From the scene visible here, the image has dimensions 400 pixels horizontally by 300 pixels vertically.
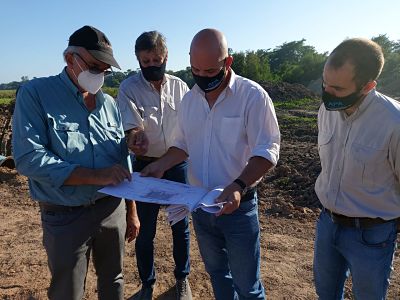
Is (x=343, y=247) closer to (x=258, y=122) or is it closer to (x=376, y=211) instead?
(x=376, y=211)

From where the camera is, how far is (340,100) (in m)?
2.19

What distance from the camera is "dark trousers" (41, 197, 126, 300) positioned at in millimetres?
2402

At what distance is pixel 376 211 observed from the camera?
7.27 feet

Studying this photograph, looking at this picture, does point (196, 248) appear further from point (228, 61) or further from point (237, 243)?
point (228, 61)

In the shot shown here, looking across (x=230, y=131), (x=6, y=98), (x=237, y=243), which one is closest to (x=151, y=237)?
(x=237, y=243)

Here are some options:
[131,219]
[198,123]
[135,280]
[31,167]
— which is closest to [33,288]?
[135,280]

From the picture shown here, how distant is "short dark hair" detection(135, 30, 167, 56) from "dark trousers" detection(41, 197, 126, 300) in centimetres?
126

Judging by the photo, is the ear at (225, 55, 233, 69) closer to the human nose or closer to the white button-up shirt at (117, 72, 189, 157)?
the human nose

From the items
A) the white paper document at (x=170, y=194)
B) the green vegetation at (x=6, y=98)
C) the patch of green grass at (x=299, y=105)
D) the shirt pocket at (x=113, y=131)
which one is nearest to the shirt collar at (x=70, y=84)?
the shirt pocket at (x=113, y=131)

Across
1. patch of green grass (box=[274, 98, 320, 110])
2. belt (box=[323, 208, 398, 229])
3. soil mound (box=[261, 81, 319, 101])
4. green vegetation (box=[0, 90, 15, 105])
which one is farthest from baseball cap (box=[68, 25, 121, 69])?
soil mound (box=[261, 81, 319, 101])

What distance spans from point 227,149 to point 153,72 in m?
1.16

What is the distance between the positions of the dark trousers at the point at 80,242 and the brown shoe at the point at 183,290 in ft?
3.36

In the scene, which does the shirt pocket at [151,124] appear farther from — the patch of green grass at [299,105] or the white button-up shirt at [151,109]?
the patch of green grass at [299,105]

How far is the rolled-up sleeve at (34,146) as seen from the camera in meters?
2.21
